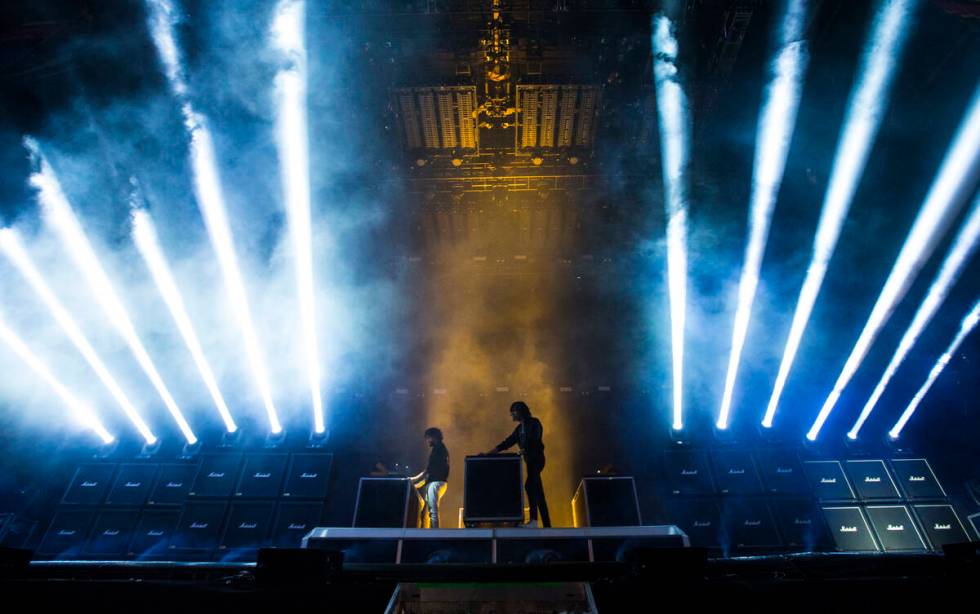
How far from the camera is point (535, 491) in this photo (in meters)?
4.20

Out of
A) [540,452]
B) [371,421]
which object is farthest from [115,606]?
[371,421]

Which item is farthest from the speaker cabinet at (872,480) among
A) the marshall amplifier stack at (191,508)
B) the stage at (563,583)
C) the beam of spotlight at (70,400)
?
the beam of spotlight at (70,400)

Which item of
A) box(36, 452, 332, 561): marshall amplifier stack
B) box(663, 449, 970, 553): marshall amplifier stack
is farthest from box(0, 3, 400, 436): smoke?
box(663, 449, 970, 553): marshall amplifier stack

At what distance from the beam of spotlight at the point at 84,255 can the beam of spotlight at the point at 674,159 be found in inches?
285

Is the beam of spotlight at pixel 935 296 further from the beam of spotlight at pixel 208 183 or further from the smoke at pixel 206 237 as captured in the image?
the beam of spotlight at pixel 208 183

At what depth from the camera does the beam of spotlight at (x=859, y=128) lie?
3789 millimetres

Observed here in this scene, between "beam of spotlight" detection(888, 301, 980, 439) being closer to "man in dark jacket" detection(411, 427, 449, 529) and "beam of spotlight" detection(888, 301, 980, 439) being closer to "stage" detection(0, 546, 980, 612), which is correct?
"stage" detection(0, 546, 980, 612)

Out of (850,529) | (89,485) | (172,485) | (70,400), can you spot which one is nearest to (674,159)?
(850,529)

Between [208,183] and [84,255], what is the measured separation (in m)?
1.96

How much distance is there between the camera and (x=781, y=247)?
600 cm

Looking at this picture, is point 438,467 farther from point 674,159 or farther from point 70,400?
point 70,400

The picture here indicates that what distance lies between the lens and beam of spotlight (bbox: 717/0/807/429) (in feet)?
13.1

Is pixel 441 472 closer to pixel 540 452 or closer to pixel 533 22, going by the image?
pixel 540 452

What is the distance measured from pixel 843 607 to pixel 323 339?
6.91 metres
